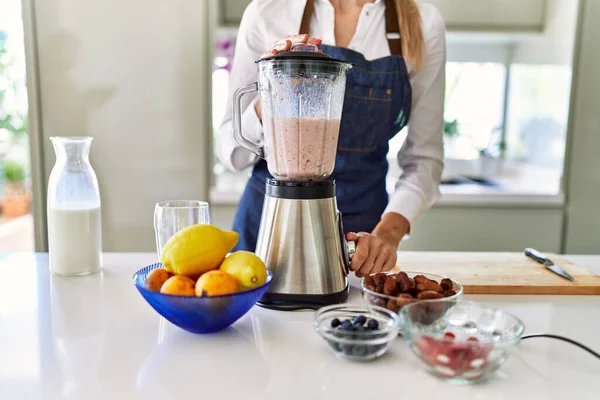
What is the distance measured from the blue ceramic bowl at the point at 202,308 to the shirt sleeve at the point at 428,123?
2.09ft

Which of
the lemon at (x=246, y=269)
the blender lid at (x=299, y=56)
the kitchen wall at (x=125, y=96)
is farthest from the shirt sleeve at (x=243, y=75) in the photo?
the kitchen wall at (x=125, y=96)

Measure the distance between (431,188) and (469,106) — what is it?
1.56 metres

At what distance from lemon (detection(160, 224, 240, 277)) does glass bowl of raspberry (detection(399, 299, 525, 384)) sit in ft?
0.88

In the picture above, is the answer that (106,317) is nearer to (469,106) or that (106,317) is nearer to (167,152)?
(167,152)

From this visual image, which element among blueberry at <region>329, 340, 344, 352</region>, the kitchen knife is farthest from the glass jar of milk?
the kitchen knife

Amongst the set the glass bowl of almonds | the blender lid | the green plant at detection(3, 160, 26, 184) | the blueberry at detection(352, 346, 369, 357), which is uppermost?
the blender lid

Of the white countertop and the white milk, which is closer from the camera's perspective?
the white countertop

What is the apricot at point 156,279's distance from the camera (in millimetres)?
738

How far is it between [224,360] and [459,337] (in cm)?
29

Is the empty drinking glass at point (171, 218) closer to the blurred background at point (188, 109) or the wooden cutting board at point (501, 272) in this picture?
the wooden cutting board at point (501, 272)

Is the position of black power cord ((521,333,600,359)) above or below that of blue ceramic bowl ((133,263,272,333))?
below

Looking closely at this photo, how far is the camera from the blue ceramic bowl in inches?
27.4

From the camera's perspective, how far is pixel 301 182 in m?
0.83

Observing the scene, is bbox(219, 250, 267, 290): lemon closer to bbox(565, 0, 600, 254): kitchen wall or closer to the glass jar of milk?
the glass jar of milk
